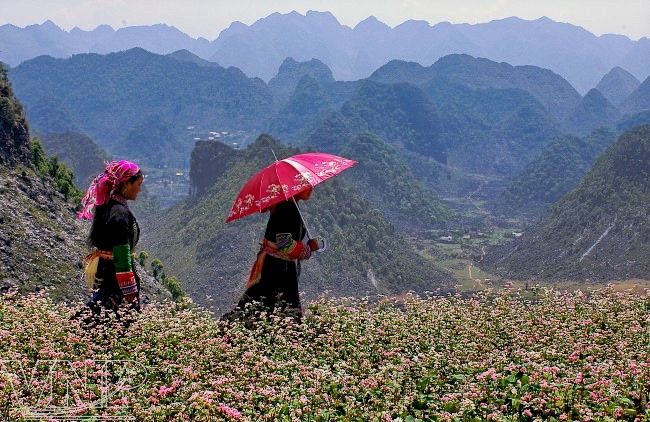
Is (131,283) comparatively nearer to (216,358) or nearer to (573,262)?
(216,358)

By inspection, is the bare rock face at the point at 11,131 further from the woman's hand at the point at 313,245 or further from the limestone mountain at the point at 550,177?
the limestone mountain at the point at 550,177

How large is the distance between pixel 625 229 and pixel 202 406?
2801 inches

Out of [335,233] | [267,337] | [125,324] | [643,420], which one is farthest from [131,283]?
[335,233]

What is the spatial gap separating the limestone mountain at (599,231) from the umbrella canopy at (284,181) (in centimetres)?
5787

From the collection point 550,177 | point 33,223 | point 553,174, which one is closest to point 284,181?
point 33,223

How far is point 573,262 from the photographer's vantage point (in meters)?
71.2

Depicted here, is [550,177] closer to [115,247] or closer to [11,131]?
[11,131]

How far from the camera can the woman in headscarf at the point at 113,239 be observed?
10.1m

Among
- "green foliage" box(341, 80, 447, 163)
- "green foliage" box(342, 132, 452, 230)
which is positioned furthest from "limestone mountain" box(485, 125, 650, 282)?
"green foliage" box(341, 80, 447, 163)

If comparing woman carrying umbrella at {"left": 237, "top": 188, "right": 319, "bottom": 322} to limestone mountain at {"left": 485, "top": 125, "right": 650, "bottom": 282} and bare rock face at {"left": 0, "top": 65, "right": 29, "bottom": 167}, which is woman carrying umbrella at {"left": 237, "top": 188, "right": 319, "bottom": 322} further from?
limestone mountain at {"left": 485, "top": 125, "right": 650, "bottom": 282}

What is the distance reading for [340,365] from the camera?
27.4 feet

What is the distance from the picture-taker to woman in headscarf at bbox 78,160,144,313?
10.1 m

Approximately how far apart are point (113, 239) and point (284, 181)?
2.64 meters

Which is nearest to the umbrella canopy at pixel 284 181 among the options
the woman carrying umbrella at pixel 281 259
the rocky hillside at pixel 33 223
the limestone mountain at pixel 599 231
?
the woman carrying umbrella at pixel 281 259
